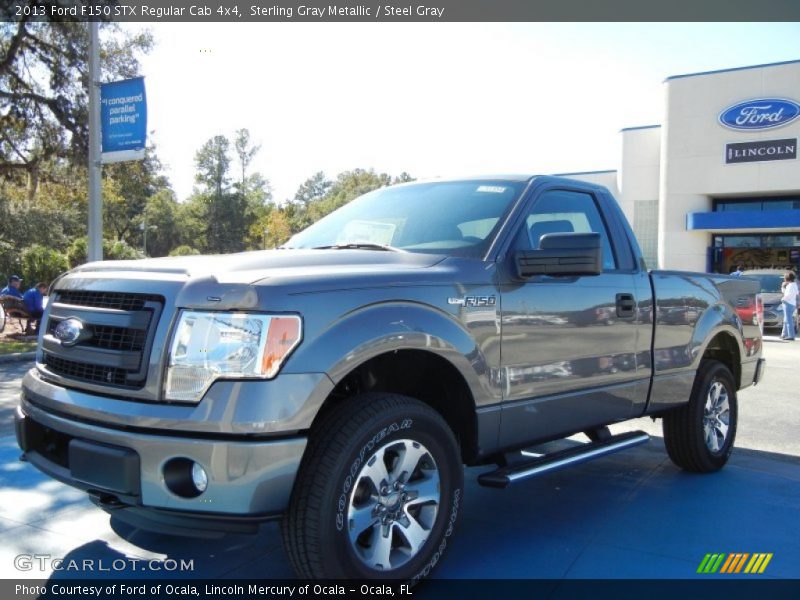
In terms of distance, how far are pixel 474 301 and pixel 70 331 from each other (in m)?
1.82

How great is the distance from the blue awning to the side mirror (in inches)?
1203

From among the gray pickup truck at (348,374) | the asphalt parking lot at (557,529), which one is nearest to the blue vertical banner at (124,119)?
the asphalt parking lot at (557,529)

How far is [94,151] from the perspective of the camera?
40.6 ft

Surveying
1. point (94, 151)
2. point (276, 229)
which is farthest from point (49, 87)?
point (276, 229)

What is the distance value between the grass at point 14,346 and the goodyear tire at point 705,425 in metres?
10.8

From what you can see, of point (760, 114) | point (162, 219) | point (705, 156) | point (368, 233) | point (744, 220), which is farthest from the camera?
point (162, 219)

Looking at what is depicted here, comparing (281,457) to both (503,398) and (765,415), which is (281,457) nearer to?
(503,398)

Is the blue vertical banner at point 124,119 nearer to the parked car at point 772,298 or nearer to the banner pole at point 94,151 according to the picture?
the banner pole at point 94,151

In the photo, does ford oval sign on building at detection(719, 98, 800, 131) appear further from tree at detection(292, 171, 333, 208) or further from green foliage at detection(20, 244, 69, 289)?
tree at detection(292, 171, 333, 208)

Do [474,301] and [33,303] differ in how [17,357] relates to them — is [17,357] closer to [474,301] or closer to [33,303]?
[33,303]

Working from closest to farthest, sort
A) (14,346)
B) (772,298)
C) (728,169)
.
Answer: (14,346) → (772,298) → (728,169)

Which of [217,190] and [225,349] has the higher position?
[217,190]

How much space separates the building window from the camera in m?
34.8

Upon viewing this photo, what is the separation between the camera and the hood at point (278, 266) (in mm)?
2803
